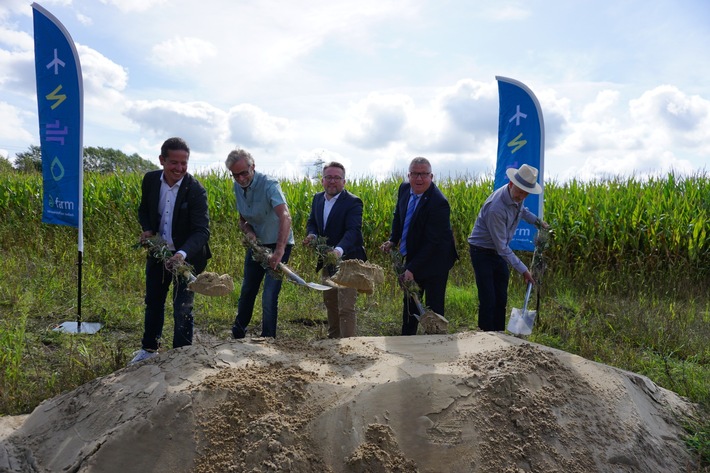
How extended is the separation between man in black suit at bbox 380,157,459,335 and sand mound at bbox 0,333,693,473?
3.97 feet

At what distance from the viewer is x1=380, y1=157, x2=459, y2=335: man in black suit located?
15.9 feet

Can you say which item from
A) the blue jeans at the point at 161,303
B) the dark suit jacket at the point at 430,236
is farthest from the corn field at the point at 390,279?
the dark suit jacket at the point at 430,236

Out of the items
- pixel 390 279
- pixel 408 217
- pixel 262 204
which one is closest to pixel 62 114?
pixel 262 204

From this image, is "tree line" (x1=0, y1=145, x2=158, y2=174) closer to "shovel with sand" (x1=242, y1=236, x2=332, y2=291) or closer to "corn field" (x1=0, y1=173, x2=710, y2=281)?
"corn field" (x1=0, y1=173, x2=710, y2=281)

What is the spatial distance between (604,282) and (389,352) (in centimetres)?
601

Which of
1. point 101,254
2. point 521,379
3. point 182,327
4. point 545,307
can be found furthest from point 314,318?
point 101,254

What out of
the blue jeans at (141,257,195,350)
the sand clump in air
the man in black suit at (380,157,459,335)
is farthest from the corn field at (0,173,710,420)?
the sand clump in air

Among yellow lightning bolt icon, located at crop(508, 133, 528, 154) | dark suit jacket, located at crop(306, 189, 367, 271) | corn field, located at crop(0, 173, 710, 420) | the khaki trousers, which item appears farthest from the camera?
yellow lightning bolt icon, located at crop(508, 133, 528, 154)

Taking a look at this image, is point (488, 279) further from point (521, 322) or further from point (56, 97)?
point (56, 97)

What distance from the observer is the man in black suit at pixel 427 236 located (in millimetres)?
4855

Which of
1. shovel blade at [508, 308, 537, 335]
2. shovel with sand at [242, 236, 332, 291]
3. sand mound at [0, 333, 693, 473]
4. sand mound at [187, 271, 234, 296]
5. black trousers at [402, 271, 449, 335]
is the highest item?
shovel with sand at [242, 236, 332, 291]

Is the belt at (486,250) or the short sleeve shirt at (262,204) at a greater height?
the short sleeve shirt at (262,204)

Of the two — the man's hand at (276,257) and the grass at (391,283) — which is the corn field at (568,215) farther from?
the man's hand at (276,257)

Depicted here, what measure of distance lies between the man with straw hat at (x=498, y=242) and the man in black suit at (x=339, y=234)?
108 centimetres
